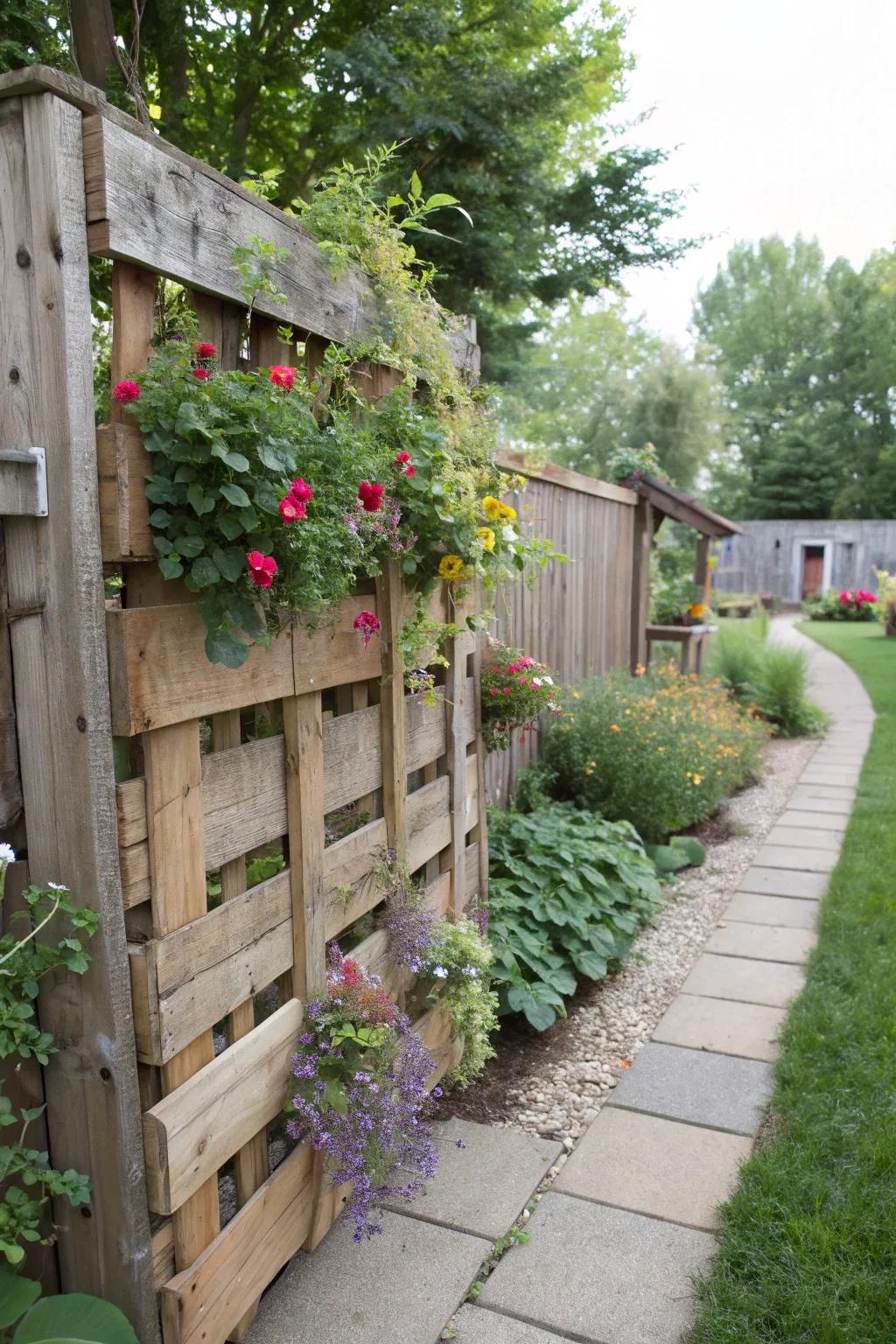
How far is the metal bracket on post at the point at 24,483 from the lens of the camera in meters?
1.40

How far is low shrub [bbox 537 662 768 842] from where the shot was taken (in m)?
5.01

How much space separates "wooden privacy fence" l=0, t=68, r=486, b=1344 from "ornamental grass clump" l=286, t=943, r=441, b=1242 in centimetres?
6

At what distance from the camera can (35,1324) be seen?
146 cm

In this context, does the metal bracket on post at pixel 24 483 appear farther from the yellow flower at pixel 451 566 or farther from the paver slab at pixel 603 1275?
the paver slab at pixel 603 1275

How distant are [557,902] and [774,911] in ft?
4.80

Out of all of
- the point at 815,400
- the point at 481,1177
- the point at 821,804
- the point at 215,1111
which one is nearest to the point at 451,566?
the point at 215,1111

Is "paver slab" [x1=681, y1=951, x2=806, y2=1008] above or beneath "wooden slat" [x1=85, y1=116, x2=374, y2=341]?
beneath

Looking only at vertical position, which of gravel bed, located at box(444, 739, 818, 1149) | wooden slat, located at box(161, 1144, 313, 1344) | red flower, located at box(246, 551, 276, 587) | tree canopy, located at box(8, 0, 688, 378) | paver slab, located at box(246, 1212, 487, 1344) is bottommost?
gravel bed, located at box(444, 739, 818, 1149)

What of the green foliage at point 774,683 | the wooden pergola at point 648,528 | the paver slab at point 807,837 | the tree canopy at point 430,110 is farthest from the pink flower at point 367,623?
the green foliage at point 774,683

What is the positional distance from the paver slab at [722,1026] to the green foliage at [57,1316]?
7.23 feet

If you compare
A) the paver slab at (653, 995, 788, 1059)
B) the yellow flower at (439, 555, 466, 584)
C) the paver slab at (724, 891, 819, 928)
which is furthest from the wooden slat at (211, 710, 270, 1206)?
the paver slab at (724, 891, 819, 928)

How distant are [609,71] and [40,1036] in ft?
33.8

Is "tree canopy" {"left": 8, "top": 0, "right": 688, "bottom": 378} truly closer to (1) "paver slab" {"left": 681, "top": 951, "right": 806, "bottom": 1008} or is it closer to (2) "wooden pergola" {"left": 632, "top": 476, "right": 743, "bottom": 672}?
(2) "wooden pergola" {"left": 632, "top": 476, "right": 743, "bottom": 672}

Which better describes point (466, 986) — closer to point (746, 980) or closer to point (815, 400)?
point (746, 980)
